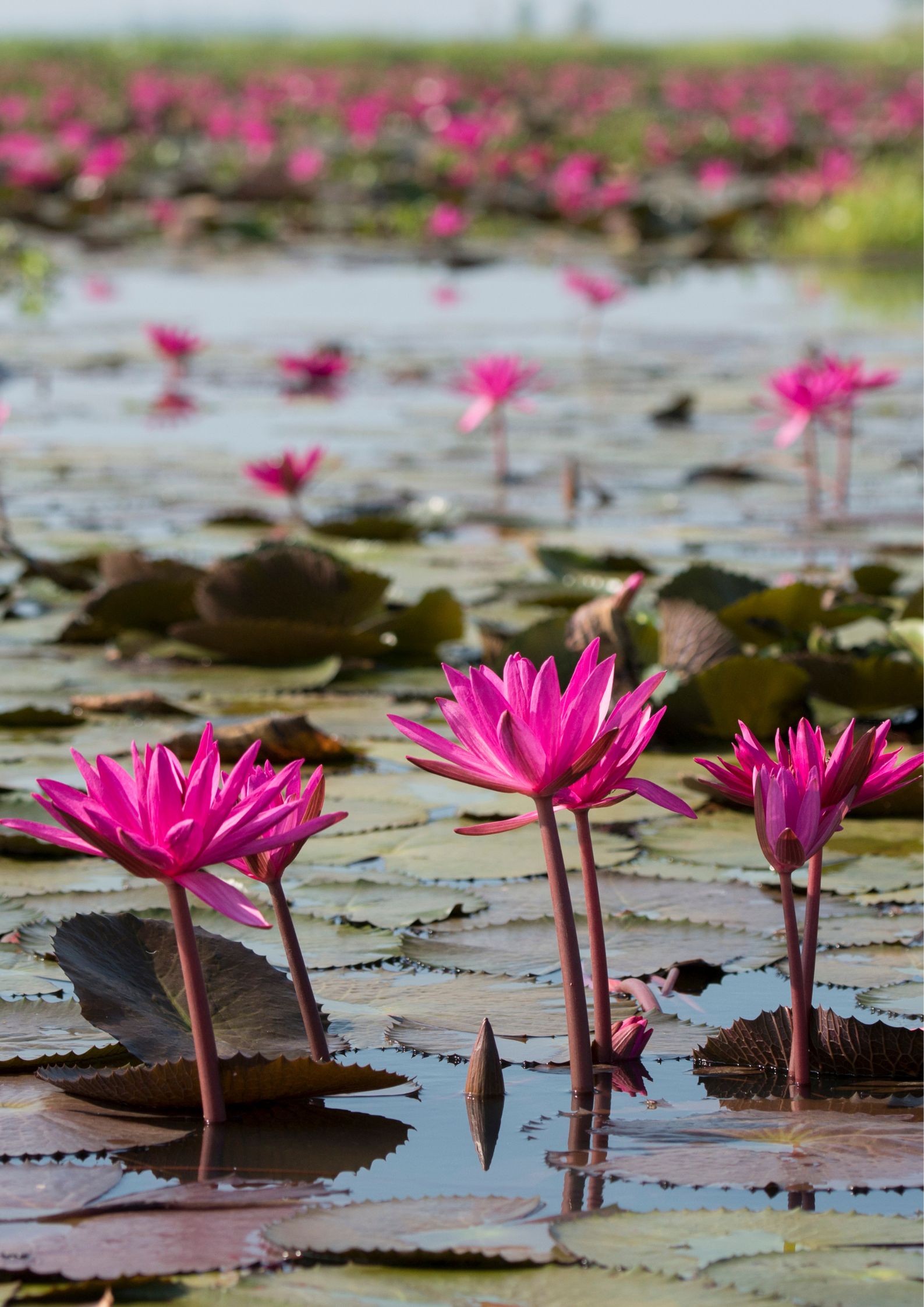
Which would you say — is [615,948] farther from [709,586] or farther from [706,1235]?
[709,586]

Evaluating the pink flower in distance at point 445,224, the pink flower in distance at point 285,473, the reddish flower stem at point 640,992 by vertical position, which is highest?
the pink flower in distance at point 445,224

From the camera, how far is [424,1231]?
110cm

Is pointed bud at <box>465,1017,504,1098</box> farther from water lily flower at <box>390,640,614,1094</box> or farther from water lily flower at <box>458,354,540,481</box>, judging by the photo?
water lily flower at <box>458,354,540,481</box>

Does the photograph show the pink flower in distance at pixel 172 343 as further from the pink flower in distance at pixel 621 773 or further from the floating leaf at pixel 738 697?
the pink flower in distance at pixel 621 773

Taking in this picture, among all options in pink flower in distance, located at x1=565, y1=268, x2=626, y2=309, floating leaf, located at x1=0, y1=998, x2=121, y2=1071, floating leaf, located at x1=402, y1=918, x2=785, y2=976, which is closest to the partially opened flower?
floating leaf, located at x1=402, y1=918, x2=785, y2=976

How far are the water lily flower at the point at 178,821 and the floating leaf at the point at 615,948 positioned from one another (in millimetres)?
573

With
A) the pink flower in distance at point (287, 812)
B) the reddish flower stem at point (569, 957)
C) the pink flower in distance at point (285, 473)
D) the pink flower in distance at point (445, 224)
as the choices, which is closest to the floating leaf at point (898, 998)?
the reddish flower stem at point (569, 957)

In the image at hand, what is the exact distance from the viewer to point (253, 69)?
28125 millimetres

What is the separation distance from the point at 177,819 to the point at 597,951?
0.34 m

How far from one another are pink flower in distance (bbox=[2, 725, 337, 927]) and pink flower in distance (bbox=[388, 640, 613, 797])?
0.34 ft

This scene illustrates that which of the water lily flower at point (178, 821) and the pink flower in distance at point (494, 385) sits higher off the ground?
the pink flower in distance at point (494, 385)

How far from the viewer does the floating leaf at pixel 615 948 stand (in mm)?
1648

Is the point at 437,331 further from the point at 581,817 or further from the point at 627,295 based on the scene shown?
the point at 581,817

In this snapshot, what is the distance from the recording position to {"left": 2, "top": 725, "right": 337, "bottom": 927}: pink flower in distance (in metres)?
1.08
